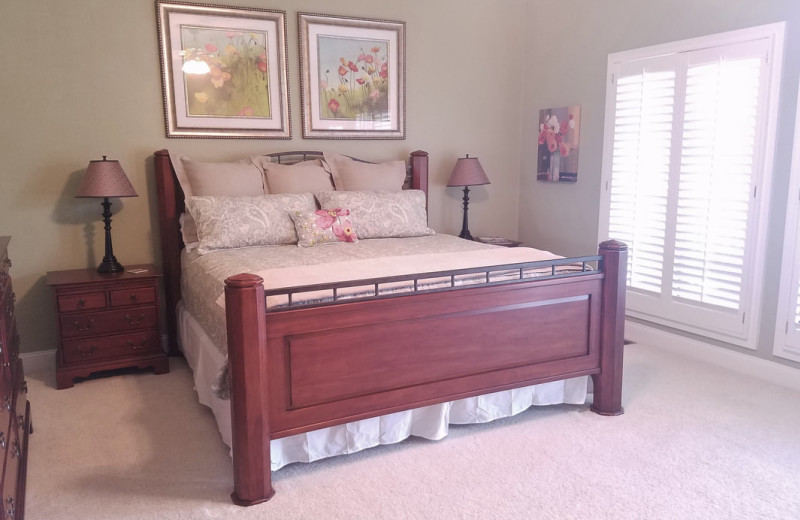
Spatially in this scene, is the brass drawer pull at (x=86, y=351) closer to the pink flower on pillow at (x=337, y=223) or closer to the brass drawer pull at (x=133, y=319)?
the brass drawer pull at (x=133, y=319)

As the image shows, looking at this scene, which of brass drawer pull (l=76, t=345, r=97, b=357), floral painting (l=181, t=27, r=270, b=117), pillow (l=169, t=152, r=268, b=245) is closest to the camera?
brass drawer pull (l=76, t=345, r=97, b=357)

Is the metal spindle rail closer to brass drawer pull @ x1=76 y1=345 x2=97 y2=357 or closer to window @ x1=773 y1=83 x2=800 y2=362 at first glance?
window @ x1=773 y1=83 x2=800 y2=362

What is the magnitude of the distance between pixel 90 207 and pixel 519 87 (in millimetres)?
3355

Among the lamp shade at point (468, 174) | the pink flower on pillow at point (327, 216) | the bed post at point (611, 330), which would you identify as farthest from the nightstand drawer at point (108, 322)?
the bed post at point (611, 330)

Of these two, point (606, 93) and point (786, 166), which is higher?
Answer: point (606, 93)

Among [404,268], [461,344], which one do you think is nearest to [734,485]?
[461,344]

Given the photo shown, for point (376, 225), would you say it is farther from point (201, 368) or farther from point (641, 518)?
point (641, 518)

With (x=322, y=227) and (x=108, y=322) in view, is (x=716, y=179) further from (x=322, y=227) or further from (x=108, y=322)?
(x=108, y=322)

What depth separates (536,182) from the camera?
500cm

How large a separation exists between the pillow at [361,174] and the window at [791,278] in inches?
93.2

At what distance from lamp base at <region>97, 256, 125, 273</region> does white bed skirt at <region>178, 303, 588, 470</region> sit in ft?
2.77

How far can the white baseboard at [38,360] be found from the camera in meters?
3.69

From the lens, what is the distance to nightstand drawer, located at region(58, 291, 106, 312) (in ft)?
11.0

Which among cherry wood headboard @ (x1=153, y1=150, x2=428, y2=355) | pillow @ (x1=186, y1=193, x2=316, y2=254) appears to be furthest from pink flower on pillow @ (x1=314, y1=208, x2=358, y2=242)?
cherry wood headboard @ (x1=153, y1=150, x2=428, y2=355)
